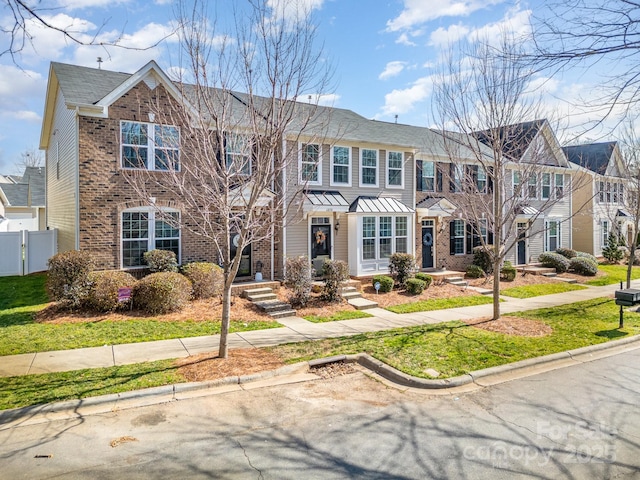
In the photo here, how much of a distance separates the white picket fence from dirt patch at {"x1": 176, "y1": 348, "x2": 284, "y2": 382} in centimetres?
1122

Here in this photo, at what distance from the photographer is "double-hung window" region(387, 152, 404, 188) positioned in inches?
725

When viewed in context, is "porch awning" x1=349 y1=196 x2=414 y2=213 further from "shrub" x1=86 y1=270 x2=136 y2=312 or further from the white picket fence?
the white picket fence

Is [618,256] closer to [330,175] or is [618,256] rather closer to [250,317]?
[330,175]

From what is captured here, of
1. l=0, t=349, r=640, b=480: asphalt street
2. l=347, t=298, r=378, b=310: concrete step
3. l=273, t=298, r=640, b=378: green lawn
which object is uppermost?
l=347, t=298, r=378, b=310: concrete step

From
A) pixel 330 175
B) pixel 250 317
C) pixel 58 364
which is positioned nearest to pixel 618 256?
pixel 330 175

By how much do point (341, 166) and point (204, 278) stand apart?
24.4 ft

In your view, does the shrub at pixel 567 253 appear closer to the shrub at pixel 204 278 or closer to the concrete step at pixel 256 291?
the concrete step at pixel 256 291

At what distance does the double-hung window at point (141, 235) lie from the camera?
523 inches

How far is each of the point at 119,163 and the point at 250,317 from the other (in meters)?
6.43

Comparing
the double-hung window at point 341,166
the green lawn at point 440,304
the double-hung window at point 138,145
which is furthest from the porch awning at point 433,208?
the double-hung window at point 138,145

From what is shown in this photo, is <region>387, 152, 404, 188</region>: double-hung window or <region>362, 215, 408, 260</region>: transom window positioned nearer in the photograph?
<region>362, 215, 408, 260</region>: transom window

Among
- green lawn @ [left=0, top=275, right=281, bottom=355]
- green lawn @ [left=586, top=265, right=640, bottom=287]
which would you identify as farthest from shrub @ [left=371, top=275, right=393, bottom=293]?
green lawn @ [left=586, top=265, right=640, bottom=287]

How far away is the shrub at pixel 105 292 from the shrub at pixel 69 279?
180 mm

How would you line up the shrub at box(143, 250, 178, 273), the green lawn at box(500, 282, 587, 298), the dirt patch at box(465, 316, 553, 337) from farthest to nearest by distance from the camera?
the green lawn at box(500, 282, 587, 298)
the shrub at box(143, 250, 178, 273)
the dirt patch at box(465, 316, 553, 337)
